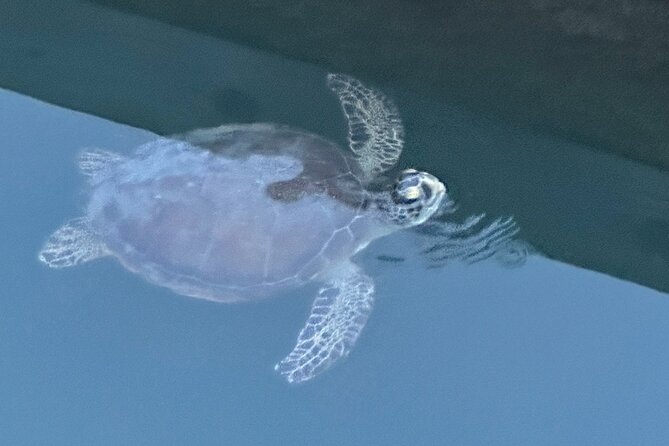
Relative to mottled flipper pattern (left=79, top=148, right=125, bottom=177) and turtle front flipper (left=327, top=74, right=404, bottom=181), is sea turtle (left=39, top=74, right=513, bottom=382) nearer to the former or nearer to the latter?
mottled flipper pattern (left=79, top=148, right=125, bottom=177)

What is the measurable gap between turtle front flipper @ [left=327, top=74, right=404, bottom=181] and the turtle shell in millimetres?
268

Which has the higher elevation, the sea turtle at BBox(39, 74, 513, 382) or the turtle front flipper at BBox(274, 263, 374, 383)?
the sea turtle at BBox(39, 74, 513, 382)

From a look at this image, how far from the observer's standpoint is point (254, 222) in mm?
2432

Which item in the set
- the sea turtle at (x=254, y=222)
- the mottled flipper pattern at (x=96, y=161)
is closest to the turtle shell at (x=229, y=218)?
the sea turtle at (x=254, y=222)

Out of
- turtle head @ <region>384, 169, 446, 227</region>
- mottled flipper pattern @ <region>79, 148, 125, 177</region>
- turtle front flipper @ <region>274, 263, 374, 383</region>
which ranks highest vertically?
turtle head @ <region>384, 169, 446, 227</region>

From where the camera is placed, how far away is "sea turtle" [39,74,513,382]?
2.42 meters

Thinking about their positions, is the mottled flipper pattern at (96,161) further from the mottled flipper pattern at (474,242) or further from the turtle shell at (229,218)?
the mottled flipper pattern at (474,242)

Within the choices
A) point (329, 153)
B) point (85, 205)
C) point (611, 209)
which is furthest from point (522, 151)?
point (85, 205)

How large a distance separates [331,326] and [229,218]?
46 cm

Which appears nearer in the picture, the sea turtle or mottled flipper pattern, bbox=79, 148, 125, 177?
the sea turtle

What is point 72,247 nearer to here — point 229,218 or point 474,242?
point 229,218

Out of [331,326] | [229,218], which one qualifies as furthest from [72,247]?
[331,326]

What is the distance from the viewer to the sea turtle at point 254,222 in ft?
7.93

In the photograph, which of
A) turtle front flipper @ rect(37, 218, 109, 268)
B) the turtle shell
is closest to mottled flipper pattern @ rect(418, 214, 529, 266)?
the turtle shell
